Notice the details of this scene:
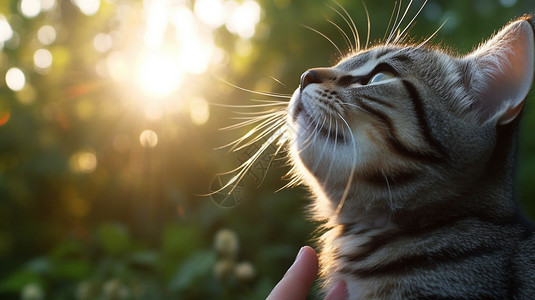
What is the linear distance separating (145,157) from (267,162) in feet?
4.13

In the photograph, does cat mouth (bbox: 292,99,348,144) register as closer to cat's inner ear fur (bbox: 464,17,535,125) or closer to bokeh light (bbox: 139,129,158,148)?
cat's inner ear fur (bbox: 464,17,535,125)

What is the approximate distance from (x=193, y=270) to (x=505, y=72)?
4.48ft

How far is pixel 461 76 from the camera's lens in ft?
3.97

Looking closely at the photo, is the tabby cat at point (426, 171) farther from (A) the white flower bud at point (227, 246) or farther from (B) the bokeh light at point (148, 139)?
(B) the bokeh light at point (148, 139)

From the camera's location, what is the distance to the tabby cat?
101 cm

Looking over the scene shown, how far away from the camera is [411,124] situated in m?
1.09

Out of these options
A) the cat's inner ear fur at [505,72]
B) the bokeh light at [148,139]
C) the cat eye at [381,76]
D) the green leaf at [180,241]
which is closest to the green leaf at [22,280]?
the green leaf at [180,241]

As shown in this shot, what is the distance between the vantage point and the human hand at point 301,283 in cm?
109

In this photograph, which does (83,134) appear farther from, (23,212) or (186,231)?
(186,231)

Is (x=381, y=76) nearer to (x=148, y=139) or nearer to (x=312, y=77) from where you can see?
(x=312, y=77)

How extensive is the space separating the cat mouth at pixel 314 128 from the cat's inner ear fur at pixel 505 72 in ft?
1.16

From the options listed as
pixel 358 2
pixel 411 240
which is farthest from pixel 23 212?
pixel 411 240

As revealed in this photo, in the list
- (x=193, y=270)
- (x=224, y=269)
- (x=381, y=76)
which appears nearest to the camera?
(x=381, y=76)

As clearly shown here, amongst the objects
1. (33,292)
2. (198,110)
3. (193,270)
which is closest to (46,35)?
(198,110)
